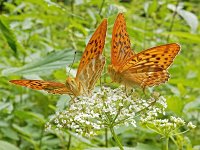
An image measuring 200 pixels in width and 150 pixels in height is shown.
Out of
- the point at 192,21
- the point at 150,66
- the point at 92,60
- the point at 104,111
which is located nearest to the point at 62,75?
the point at 92,60

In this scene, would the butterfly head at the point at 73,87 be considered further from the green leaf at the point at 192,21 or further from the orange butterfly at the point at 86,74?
the green leaf at the point at 192,21

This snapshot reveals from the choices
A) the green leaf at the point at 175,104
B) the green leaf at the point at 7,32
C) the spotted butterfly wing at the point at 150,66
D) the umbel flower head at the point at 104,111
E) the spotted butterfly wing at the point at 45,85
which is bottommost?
the green leaf at the point at 175,104

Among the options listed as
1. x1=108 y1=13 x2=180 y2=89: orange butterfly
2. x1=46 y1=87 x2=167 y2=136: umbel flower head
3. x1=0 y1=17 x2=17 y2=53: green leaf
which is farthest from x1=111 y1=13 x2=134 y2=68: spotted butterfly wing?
x1=0 y1=17 x2=17 y2=53: green leaf

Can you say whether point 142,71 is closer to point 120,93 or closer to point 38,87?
point 120,93

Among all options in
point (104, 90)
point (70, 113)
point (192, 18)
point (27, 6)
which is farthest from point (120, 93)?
point (27, 6)

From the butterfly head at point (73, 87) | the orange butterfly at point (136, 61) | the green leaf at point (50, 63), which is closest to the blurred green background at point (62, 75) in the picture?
the green leaf at point (50, 63)

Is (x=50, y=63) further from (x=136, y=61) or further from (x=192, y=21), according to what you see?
(x=192, y=21)

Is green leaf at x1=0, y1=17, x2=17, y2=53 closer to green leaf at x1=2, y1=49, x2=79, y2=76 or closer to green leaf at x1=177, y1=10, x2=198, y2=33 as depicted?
green leaf at x1=2, y1=49, x2=79, y2=76
